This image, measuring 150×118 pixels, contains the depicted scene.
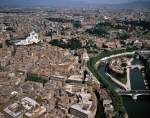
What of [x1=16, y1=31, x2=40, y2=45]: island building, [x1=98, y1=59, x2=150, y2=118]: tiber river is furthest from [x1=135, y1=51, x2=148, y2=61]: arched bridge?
[x1=16, y1=31, x2=40, y2=45]: island building

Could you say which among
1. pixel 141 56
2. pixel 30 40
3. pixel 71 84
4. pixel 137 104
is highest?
pixel 30 40

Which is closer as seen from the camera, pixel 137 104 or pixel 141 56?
pixel 137 104

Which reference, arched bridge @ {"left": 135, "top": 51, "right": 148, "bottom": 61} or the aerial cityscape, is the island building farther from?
arched bridge @ {"left": 135, "top": 51, "right": 148, "bottom": 61}

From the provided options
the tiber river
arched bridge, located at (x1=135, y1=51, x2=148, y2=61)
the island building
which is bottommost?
the tiber river

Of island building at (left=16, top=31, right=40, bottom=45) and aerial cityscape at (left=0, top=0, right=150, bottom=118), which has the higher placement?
island building at (left=16, top=31, right=40, bottom=45)

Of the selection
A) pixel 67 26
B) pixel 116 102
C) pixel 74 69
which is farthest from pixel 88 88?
pixel 67 26

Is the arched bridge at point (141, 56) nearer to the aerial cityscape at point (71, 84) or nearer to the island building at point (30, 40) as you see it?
the aerial cityscape at point (71, 84)

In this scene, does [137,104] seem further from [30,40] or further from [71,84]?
[30,40]

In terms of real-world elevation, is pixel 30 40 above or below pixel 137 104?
above

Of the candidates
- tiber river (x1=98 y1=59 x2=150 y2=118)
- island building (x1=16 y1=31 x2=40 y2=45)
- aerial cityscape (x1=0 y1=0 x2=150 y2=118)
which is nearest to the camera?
aerial cityscape (x1=0 y1=0 x2=150 y2=118)

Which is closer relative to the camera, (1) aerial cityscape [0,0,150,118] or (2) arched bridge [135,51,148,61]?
(1) aerial cityscape [0,0,150,118]

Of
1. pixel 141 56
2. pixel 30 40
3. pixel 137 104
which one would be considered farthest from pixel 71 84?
pixel 30 40

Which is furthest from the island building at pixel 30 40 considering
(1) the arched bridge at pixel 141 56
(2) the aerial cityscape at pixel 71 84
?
(1) the arched bridge at pixel 141 56
